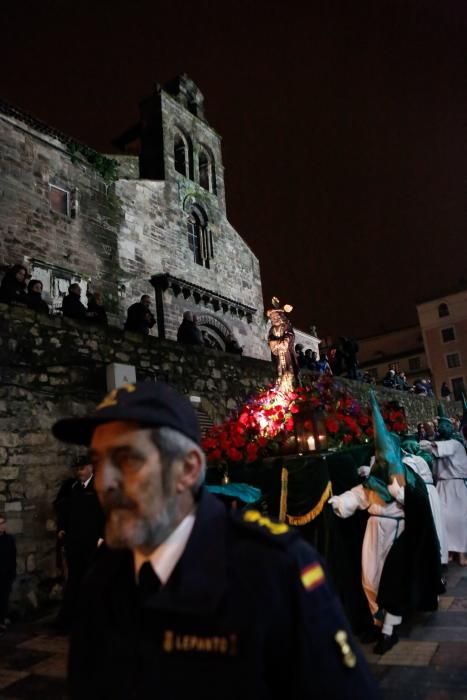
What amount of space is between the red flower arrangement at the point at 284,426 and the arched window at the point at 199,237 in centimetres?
1353

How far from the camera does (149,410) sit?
1.48 meters

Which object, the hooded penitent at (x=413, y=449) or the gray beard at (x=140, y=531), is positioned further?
the hooded penitent at (x=413, y=449)

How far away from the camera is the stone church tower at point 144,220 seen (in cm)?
1438

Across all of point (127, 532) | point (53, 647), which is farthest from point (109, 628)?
point (53, 647)

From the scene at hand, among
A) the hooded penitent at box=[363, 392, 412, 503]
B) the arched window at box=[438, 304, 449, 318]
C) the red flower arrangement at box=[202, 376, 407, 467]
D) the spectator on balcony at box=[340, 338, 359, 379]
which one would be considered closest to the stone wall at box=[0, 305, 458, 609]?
the red flower arrangement at box=[202, 376, 407, 467]

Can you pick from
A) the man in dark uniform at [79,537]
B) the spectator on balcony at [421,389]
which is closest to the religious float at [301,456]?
the man in dark uniform at [79,537]

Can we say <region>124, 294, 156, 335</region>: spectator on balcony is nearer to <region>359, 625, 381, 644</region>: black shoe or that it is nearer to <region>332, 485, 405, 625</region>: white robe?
<region>332, 485, 405, 625</region>: white robe

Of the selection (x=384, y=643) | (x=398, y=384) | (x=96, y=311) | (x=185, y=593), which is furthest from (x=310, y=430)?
(x=398, y=384)

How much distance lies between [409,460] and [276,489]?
1.79 m

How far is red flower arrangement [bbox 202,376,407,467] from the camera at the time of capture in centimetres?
659

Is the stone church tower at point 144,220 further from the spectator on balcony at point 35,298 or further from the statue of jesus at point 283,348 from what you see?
the statue of jesus at point 283,348

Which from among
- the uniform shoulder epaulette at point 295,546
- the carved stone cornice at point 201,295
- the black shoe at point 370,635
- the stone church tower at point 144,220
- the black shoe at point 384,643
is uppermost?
the stone church tower at point 144,220

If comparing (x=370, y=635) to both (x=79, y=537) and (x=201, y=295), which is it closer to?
(x=79, y=537)

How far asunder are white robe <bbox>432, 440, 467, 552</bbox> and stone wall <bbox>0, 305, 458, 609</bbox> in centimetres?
541
